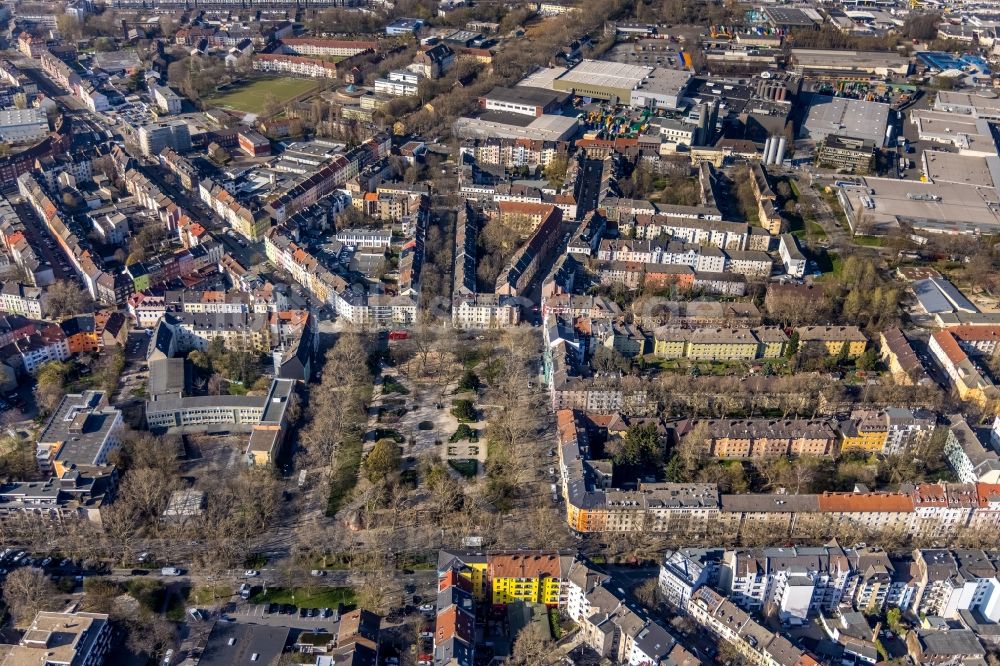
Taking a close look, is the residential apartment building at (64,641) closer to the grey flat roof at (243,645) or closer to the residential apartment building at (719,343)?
the grey flat roof at (243,645)

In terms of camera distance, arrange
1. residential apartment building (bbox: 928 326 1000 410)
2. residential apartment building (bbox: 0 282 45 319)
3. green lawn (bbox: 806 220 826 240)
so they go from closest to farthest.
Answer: residential apartment building (bbox: 928 326 1000 410)
residential apartment building (bbox: 0 282 45 319)
green lawn (bbox: 806 220 826 240)

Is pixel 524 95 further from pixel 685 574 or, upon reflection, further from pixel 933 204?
pixel 685 574

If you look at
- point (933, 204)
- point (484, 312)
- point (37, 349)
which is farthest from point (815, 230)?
point (37, 349)

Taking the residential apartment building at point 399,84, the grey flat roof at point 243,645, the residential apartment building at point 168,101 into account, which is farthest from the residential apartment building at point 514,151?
the grey flat roof at point 243,645

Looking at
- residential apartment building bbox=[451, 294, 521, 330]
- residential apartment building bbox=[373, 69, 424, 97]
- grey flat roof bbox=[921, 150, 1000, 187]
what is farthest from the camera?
residential apartment building bbox=[373, 69, 424, 97]

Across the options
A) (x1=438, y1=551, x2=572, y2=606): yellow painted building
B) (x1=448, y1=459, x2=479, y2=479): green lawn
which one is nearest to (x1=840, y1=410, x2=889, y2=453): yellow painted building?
(x1=438, y1=551, x2=572, y2=606): yellow painted building

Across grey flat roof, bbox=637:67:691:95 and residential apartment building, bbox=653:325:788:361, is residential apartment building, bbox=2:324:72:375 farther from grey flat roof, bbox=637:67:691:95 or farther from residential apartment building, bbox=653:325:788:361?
grey flat roof, bbox=637:67:691:95
